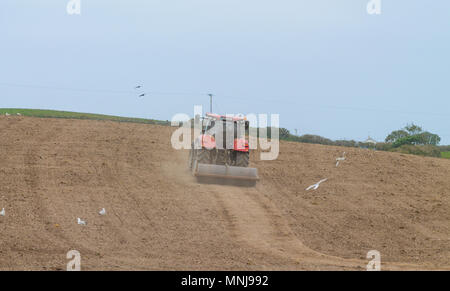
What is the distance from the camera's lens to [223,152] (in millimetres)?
20094

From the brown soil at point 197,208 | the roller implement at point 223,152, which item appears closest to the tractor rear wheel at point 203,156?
the roller implement at point 223,152

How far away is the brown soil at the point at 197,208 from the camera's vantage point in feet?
37.1

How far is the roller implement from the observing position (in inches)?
754

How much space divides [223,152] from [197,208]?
4503mm

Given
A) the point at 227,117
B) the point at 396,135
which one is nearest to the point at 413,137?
the point at 396,135

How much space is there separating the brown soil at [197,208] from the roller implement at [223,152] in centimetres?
56

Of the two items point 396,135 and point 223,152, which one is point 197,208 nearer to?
point 223,152

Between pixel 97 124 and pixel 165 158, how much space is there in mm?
6520

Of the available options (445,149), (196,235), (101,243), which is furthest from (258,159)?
(445,149)

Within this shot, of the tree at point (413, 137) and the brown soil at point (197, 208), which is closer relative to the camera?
the brown soil at point (197, 208)

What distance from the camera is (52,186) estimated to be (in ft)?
57.2

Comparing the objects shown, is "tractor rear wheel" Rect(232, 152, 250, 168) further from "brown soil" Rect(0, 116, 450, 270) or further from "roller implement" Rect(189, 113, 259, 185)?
"brown soil" Rect(0, 116, 450, 270)

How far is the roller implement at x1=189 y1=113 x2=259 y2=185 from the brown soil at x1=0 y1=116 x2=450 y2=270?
0.56 m
